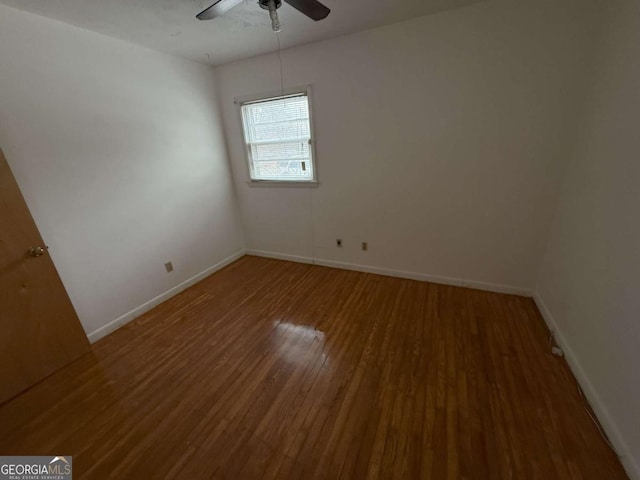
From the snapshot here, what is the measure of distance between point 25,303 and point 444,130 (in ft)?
11.7

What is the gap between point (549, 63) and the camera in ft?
6.27

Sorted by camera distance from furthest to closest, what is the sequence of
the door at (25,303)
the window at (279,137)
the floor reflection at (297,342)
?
the window at (279,137) < the floor reflection at (297,342) < the door at (25,303)

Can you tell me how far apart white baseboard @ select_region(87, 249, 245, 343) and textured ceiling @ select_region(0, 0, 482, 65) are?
2.39m

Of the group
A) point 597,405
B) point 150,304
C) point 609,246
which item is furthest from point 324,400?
point 150,304

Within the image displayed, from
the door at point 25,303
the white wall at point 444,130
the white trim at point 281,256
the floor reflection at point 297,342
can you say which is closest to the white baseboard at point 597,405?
the white wall at point 444,130

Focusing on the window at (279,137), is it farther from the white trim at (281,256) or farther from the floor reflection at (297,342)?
the floor reflection at (297,342)

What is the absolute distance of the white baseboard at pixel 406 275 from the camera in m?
2.54

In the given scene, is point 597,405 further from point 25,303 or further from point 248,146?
point 248,146

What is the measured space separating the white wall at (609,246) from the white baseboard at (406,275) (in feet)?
1.78

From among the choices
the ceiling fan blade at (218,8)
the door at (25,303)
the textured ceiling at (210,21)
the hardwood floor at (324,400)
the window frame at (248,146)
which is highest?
the textured ceiling at (210,21)

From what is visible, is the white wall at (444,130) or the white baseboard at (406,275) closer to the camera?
the white wall at (444,130)

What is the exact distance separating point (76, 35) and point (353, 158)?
2480 mm

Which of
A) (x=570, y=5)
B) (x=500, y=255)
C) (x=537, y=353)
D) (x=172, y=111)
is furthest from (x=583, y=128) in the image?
(x=172, y=111)

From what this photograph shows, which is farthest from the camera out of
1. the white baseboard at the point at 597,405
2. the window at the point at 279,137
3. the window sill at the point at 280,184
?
the window sill at the point at 280,184
